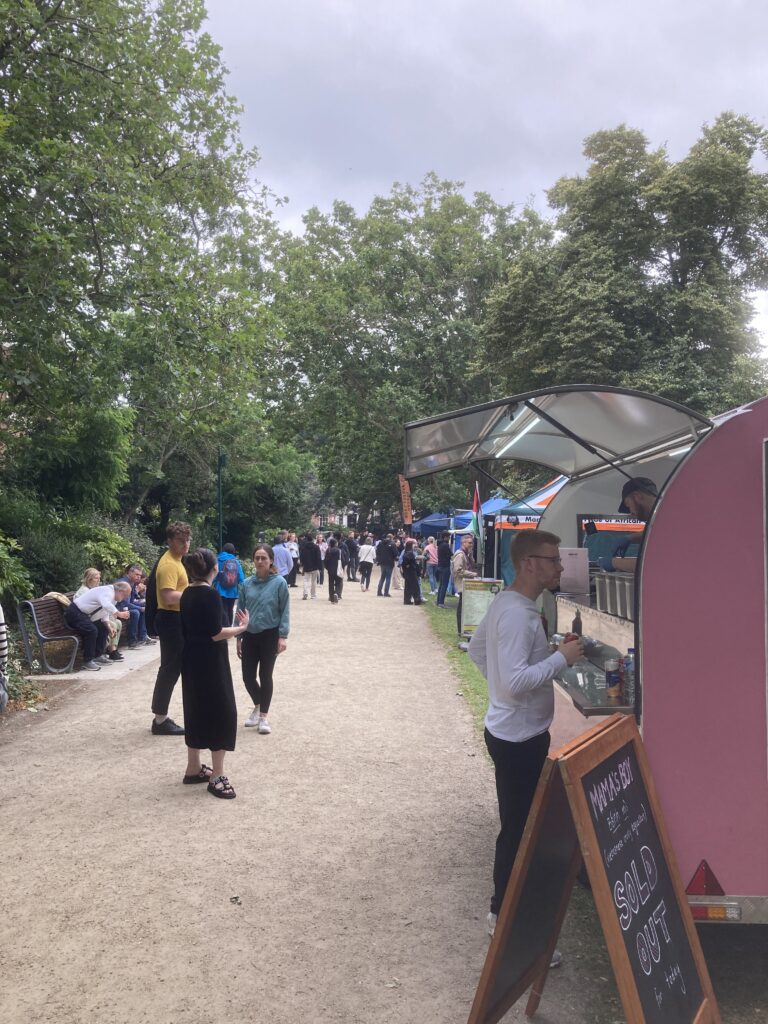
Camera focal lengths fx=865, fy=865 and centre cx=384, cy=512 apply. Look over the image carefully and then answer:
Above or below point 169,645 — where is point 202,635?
above

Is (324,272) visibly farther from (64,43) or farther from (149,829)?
(149,829)

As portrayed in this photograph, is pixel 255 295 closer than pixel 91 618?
No

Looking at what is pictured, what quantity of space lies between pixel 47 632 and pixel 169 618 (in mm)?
4329

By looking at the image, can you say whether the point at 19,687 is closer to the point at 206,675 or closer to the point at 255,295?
the point at 206,675

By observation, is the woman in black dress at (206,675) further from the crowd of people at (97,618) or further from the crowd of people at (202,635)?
the crowd of people at (97,618)

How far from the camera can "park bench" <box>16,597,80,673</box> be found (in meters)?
11.1

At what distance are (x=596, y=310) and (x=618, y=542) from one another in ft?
62.8

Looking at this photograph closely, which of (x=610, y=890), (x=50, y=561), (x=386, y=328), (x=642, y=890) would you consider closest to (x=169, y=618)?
(x=642, y=890)

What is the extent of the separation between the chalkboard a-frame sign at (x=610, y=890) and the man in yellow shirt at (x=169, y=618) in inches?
188

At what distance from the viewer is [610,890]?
2.80 meters

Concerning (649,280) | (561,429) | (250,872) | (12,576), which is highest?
(649,280)

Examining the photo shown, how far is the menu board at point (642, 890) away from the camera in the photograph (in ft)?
9.33

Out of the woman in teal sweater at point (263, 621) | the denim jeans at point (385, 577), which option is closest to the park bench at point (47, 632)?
the woman in teal sweater at point (263, 621)

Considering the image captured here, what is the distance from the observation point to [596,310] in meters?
24.8
